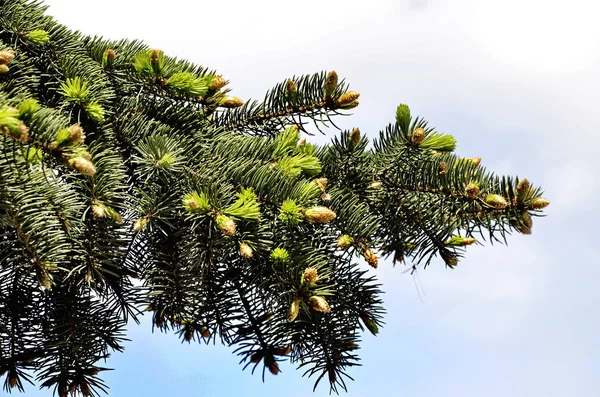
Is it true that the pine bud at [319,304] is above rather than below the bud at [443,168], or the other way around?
below

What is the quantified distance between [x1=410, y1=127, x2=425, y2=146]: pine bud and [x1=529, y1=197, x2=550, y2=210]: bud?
22cm

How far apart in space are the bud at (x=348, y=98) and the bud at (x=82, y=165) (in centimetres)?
57

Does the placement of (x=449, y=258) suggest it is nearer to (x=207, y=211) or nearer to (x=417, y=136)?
(x=417, y=136)

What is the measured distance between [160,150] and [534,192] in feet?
1.93

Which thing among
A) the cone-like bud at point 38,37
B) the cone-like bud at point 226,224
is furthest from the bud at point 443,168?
the cone-like bud at point 38,37

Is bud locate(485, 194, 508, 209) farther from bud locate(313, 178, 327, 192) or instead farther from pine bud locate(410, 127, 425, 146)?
bud locate(313, 178, 327, 192)

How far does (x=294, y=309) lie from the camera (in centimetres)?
99

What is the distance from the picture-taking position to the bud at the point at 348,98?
1.24 metres

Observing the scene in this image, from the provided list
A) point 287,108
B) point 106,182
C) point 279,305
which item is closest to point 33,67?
point 106,182

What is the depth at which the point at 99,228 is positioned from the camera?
105 centimetres

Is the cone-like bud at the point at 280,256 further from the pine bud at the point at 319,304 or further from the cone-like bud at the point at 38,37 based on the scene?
the cone-like bud at the point at 38,37

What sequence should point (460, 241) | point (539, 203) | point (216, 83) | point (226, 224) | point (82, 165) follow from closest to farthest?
point (82, 165)
point (226, 224)
point (539, 203)
point (460, 241)
point (216, 83)

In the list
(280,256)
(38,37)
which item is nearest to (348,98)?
(280,256)

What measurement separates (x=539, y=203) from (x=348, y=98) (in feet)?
1.25
